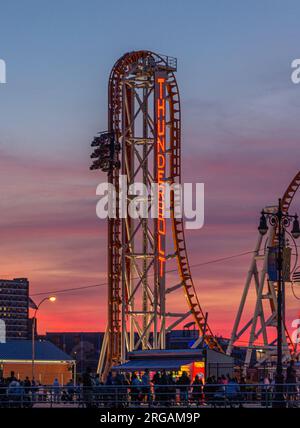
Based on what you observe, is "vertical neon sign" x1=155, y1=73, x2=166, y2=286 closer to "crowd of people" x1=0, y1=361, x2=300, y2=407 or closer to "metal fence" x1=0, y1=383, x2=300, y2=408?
"crowd of people" x1=0, y1=361, x2=300, y2=407

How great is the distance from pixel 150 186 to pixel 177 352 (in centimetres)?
2176

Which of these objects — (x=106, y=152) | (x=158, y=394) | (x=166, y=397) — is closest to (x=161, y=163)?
(x=106, y=152)

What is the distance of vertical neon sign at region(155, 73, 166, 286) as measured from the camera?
8469 cm

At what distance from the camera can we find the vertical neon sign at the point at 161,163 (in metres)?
84.7

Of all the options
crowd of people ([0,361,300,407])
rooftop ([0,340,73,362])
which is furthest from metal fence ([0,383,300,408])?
rooftop ([0,340,73,362])

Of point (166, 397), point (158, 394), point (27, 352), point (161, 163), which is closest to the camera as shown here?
point (158, 394)

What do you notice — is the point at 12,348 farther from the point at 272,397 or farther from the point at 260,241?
the point at 272,397

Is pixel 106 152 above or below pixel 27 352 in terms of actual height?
above

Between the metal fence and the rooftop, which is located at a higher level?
the rooftop

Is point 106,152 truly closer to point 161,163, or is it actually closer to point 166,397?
point 161,163

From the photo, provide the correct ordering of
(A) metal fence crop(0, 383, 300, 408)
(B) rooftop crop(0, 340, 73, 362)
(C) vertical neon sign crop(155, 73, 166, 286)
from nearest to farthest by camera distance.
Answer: (A) metal fence crop(0, 383, 300, 408) < (C) vertical neon sign crop(155, 73, 166, 286) < (B) rooftop crop(0, 340, 73, 362)

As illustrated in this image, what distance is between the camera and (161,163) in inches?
3346

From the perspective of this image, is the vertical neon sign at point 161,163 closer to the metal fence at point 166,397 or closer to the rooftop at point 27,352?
the rooftop at point 27,352
